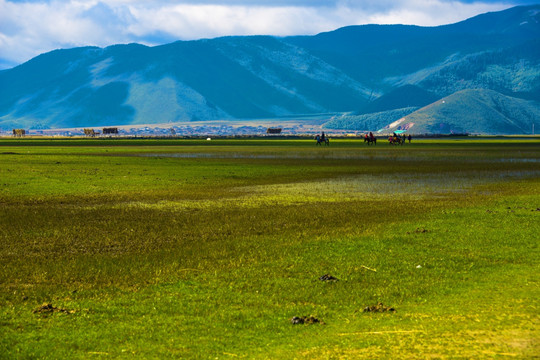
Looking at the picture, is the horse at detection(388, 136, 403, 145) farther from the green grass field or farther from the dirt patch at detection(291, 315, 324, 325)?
the dirt patch at detection(291, 315, 324, 325)

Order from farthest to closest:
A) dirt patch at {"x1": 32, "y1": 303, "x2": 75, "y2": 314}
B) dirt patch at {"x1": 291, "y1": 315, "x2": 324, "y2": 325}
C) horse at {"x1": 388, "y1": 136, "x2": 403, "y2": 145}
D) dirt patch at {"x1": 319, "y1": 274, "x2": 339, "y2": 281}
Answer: horse at {"x1": 388, "y1": 136, "x2": 403, "y2": 145} → dirt patch at {"x1": 319, "y1": 274, "x2": 339, "y2": 281} → dirt patch at {"x1": 32, "y1": 303, "x2": 75, "y2": 314} → dirt patch at {"x1": 291, "y1": 315, "x2": 324, "y2": 325}

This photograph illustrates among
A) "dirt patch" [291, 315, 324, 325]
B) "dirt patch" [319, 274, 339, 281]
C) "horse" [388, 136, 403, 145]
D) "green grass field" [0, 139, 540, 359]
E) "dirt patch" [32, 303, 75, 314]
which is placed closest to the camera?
"green grass field" [0, 139, 540, 359]

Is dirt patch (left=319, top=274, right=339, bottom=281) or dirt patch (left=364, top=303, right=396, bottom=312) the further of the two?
dirt patch (left=319, top=274, right=339, bottom=281)

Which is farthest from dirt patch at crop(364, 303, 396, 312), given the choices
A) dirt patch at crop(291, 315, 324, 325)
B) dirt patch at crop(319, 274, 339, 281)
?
dirt patch at crop(319, 274, 339, 281)

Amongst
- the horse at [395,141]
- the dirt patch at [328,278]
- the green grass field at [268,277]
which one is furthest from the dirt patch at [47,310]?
the horse at [395,141]

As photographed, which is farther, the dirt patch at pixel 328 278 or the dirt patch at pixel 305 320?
the dirt patch at pixel 328 278

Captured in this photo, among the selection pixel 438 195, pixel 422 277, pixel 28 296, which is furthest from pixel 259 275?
pixel 438 195

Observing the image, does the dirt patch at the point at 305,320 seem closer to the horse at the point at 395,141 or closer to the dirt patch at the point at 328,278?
the dirt patch at the point at 328,278

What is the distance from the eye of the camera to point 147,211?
103ft

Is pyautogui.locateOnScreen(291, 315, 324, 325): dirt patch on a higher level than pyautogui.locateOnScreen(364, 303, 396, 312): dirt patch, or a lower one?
higher

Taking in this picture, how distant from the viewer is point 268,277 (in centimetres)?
1811

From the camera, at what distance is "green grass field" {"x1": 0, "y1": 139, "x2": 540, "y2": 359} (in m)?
12.9

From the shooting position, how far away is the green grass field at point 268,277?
508 inches

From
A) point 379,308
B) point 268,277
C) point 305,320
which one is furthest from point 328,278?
point 305,320
